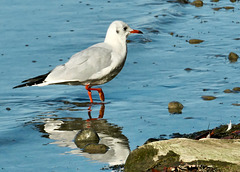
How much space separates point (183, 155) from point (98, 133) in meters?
1.99

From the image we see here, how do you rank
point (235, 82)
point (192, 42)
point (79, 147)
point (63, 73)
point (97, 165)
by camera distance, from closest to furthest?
point (97, 165)
point (79, 147)
point (63, 73)
point (235, 82)
point (192, 42)

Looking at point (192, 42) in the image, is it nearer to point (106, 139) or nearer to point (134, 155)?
point (106, 139)

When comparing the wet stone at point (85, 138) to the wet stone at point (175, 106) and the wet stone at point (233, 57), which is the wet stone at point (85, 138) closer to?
the wet stone at point (175, 106)

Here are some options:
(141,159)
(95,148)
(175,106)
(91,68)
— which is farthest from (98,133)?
(141,159)

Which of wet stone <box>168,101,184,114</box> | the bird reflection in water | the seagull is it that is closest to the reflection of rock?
the bird reflection in water

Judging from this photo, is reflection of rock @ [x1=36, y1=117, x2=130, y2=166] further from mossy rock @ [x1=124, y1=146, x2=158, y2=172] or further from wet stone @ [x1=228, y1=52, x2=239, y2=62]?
wet stone @ [x1=228, y1=52, x2=239, y2=62]

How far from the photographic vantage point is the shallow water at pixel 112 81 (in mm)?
6449

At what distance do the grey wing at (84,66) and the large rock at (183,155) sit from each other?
10.1ft

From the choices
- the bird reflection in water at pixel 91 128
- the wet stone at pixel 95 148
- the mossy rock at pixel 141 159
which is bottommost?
the bird reflection in water at pixel 91 128

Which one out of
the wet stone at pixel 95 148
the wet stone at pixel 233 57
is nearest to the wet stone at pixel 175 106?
the wet stone at pixel 95 148

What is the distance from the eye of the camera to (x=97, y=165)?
5.62 meters

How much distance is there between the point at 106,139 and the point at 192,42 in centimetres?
554

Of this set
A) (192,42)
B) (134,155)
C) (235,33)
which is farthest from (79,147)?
(235,33)

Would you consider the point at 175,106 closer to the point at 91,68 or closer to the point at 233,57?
the point at 91,68
